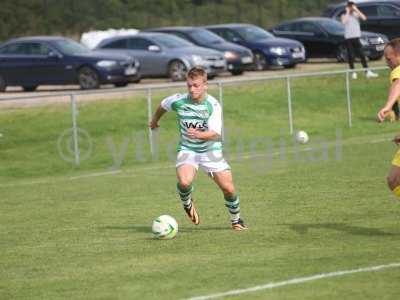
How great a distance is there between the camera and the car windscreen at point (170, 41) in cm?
3594

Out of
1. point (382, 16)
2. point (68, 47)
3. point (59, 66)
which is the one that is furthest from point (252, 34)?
point (59, 66)

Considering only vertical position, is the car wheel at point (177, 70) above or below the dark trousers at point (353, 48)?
below

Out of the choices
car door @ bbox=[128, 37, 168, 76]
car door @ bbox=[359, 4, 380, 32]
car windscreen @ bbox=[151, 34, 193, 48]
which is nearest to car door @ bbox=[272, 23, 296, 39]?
car door @ bbox=[359, 4, 380, 32]

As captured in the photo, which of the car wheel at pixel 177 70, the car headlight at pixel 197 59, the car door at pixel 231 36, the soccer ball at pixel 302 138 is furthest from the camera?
the car door at pixel 231 36

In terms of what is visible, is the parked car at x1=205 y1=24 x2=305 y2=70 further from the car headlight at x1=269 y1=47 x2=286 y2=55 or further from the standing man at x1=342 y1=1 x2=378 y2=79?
the standing man at x1=342 y1=1 x2=378 y2=79

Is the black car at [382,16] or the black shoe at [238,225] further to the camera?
the black car at [382,16]

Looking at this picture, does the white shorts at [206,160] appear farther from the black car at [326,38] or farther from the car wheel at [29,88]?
the black car at [326,38]

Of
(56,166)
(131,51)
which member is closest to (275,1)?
(131,51)

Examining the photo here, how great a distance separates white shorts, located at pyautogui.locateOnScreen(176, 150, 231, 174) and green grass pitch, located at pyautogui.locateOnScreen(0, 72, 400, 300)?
0.75 meters

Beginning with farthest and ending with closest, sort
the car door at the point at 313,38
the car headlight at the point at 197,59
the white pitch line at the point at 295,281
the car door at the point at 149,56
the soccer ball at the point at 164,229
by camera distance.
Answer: the car door at the point at 313,38 → the car door at the point at 149,56 → the car headlight at the point at 197,59 → the soccer ball at the point at 164,229 → the white pitch line at the point at 295,281

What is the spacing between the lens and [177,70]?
35.0 metres

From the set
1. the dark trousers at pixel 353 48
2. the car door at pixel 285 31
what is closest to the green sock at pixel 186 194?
the dark trousers at pixel 353 48

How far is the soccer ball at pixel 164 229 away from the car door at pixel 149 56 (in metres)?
22.9

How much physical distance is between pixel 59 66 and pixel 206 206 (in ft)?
59.0
